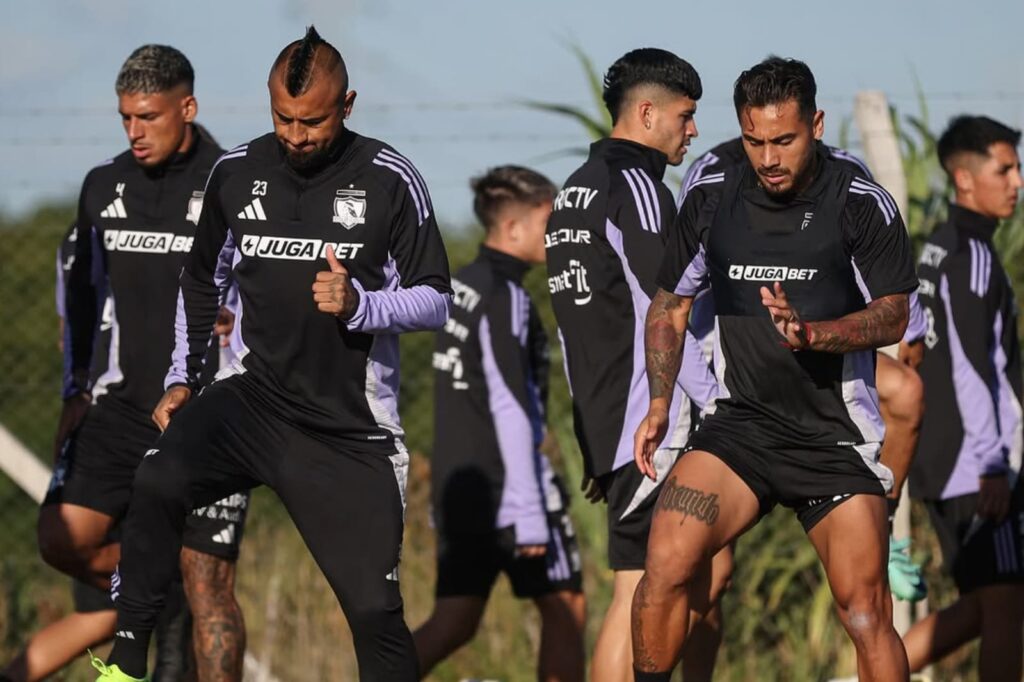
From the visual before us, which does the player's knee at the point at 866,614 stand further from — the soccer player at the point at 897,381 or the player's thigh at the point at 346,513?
the player's thigh at the point at 346,513

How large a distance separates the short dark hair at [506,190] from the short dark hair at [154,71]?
1.60 meters

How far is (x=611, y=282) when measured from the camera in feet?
20.4

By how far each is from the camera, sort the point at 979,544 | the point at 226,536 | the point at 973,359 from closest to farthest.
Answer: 1. the point at 226,536
2. the point at 973,359
3. the point at 979,544

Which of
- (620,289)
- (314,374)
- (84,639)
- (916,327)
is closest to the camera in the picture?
(314,374)

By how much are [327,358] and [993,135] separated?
3885 mm

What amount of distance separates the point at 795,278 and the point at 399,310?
1.26 meters

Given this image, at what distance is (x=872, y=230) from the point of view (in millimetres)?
5266

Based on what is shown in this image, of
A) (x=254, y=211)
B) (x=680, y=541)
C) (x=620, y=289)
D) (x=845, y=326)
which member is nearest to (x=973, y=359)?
(x=620, y=289)

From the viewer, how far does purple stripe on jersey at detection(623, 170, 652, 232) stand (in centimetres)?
609

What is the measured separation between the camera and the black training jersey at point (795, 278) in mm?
5289

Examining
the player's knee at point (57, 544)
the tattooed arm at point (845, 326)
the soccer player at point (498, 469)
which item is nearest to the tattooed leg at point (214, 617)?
the player's knee at point (57, 544)

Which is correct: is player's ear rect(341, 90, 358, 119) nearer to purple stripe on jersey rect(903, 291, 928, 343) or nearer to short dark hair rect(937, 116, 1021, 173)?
purple stripe on jersey rect(903, 291, 928, 343)

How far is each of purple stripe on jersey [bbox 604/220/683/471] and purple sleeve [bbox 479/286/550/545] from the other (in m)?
1.33

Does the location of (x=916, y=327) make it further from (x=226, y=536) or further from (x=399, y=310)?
(x=226, y=536)
